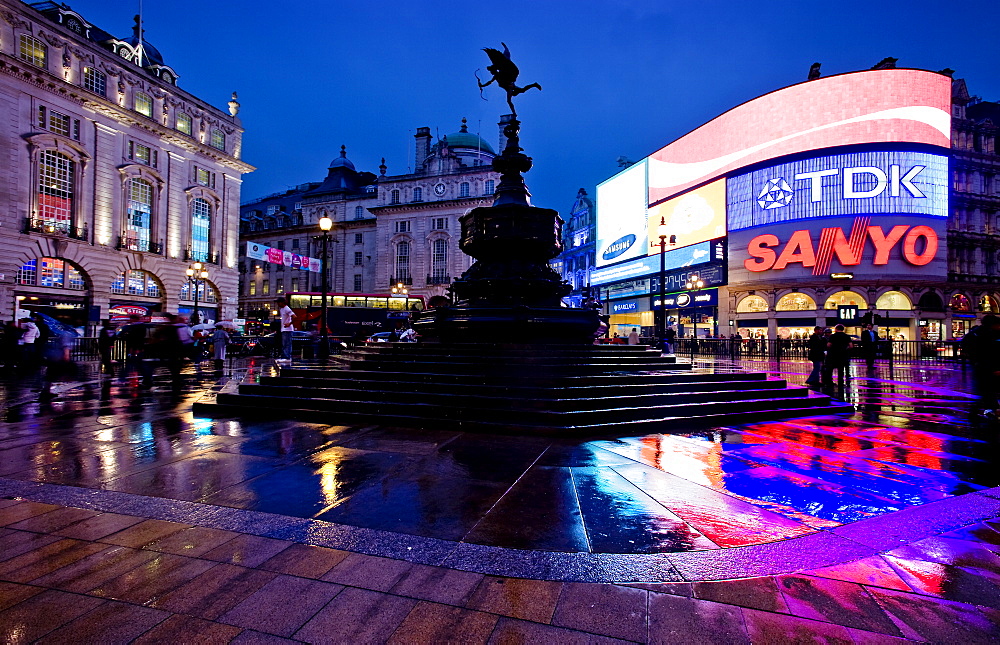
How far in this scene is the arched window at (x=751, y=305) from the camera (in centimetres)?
3844

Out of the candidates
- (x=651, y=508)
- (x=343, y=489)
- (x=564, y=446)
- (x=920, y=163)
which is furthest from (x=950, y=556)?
(x=920, y=163)

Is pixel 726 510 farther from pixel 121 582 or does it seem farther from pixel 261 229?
pixel 261 229

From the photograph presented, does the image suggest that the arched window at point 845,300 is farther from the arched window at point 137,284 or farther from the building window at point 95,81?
the building window at point 95,81

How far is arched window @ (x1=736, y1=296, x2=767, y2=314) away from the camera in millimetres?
38438

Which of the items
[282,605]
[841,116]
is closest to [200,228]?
[282,605]

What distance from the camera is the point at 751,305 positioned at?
39.1 m

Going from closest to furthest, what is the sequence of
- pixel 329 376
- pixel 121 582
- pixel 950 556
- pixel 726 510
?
pixel 121 582 → pixel 950 556 → pixel 726 510 → pixel 329 376

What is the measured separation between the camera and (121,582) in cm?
240

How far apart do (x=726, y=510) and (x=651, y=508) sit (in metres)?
0.57

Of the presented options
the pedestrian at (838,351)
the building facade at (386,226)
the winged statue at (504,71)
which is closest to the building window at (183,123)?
the building facade at (386,226)

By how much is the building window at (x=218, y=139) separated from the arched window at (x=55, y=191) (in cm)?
1239

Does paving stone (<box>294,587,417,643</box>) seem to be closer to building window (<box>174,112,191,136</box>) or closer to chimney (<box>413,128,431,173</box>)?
building window (<box>174,112,191,136</box>)

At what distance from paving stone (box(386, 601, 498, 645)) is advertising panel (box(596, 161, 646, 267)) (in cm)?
5044

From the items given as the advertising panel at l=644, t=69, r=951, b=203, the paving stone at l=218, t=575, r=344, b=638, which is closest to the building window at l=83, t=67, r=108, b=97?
the paving stone at l=218, t=575, r=344, b=638
